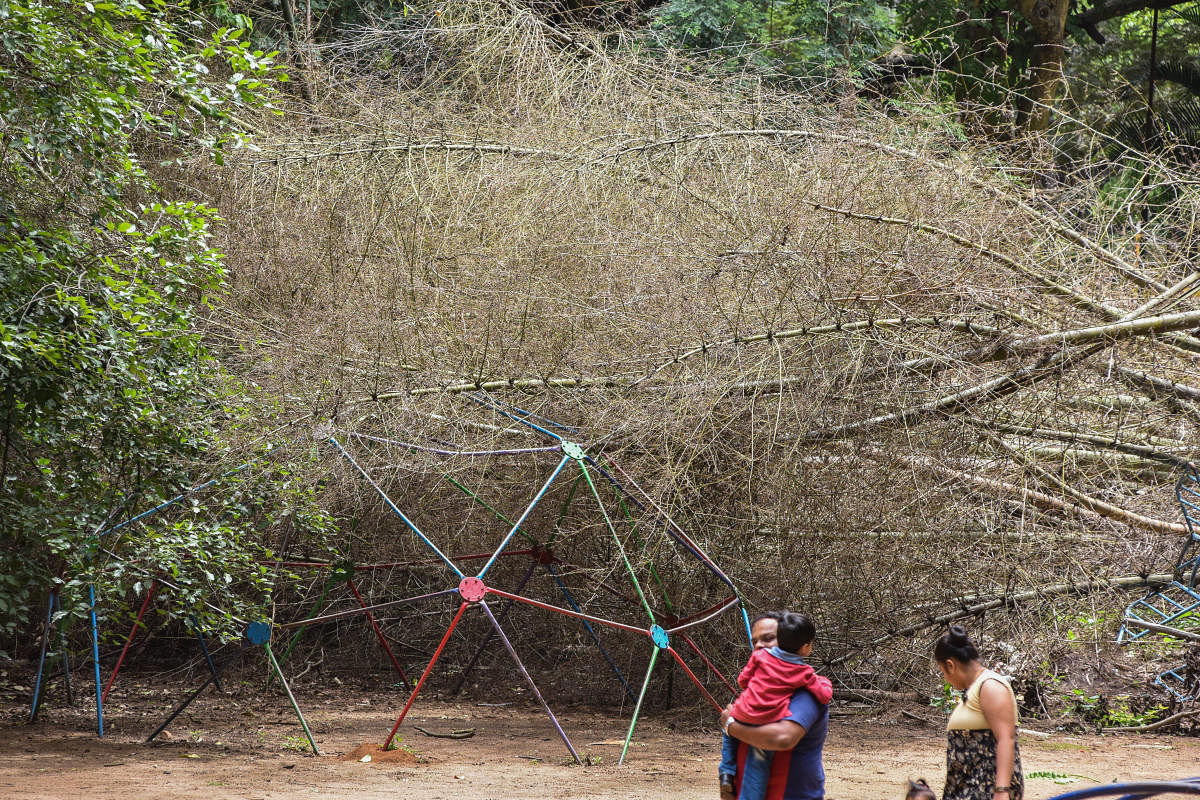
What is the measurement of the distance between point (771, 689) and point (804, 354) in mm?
3441

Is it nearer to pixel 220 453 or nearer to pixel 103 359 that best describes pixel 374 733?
pixel 220 453

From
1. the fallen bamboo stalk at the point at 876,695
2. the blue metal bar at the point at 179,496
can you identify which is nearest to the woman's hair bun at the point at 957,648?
the blue metal bar at the point at 179,496

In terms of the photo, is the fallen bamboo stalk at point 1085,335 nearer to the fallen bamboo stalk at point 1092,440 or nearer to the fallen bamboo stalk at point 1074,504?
the fallen bamboo stalk at point 1092,440

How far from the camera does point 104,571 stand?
5.78 m

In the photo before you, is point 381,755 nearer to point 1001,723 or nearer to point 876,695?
point 876,695

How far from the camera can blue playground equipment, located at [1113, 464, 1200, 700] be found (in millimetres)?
6000

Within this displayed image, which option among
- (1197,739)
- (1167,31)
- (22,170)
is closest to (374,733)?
(22,170)

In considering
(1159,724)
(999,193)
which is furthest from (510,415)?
(1159,724)

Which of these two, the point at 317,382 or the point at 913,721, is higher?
the point at 317,382

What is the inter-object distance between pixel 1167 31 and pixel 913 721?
1842cm

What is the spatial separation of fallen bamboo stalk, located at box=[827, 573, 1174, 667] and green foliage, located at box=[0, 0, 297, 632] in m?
4.12

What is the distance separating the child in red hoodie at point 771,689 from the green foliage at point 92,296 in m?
3.42

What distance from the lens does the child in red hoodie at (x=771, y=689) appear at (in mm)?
3285

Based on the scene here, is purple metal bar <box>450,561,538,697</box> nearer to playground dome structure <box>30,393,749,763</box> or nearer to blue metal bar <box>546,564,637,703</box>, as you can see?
playground dome structure <box>30,393,749,763</box>
